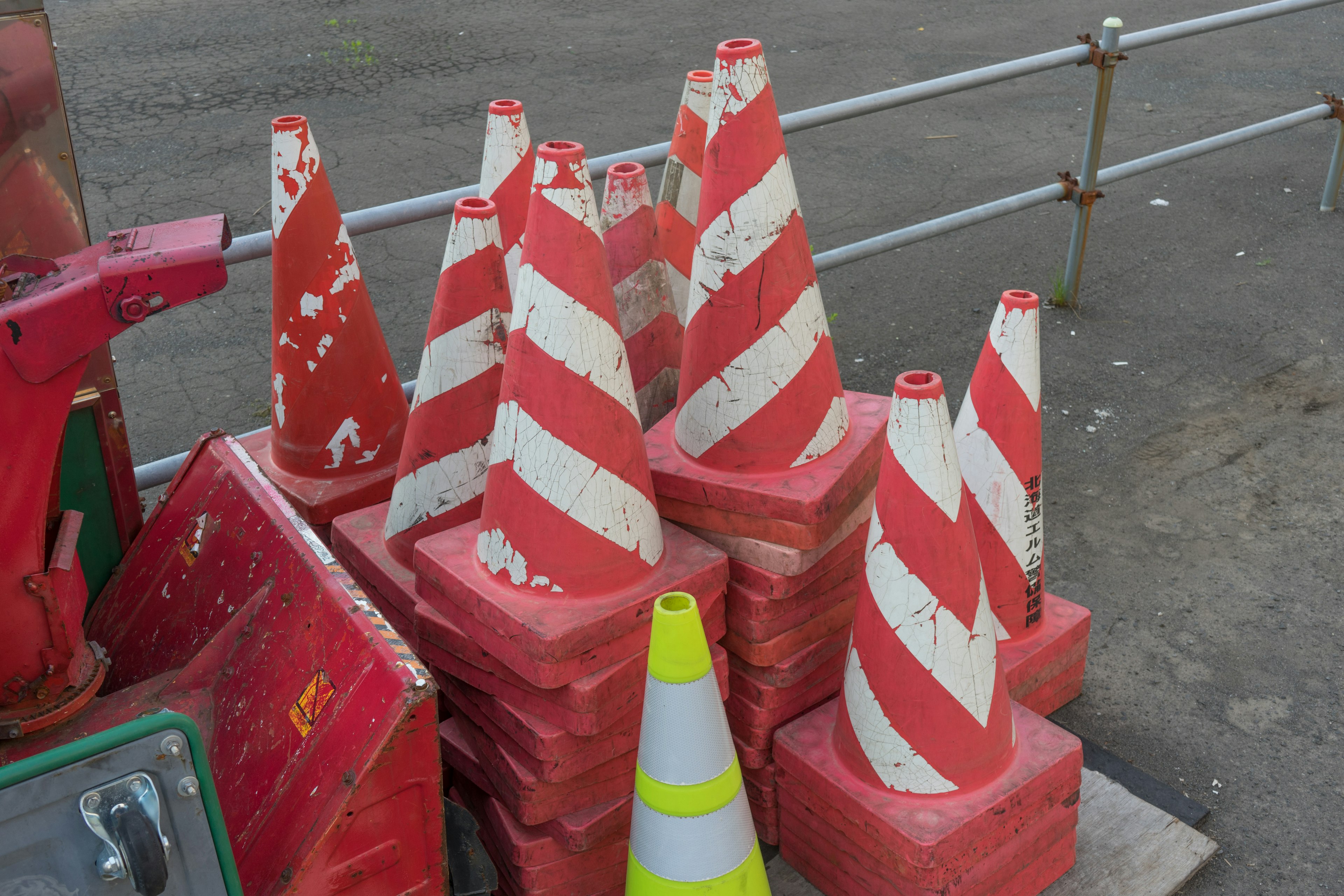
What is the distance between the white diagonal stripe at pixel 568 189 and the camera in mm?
2152

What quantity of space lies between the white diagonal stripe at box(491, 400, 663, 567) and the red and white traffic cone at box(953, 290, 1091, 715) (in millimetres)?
964

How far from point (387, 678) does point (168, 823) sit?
46 cm

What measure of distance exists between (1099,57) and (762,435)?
3537mm

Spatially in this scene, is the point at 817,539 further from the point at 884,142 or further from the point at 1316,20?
the point at 1316,20

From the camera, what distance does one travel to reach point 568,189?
2156 mm

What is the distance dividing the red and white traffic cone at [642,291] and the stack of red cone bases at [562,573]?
22.0 inches

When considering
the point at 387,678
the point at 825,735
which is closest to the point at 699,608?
the point at 825,735

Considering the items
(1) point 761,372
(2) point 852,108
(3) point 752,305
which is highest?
(2) point 852,108

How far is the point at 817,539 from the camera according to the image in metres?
→ 2.41

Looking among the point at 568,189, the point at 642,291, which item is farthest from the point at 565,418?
the point at 642,291

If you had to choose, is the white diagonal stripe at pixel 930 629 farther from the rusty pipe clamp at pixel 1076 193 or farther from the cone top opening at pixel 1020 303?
the rusty pipe clamp at pixel 1076 193

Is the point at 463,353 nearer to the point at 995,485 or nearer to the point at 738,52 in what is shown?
the point at 738,52

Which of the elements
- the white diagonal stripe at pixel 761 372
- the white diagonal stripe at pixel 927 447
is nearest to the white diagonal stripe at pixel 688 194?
the white diagonal stripe at pixel 761 372

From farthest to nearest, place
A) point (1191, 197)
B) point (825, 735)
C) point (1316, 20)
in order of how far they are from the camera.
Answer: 1. point (1316, 20)
2. point (1191, 197)
3. point (825, 735)
